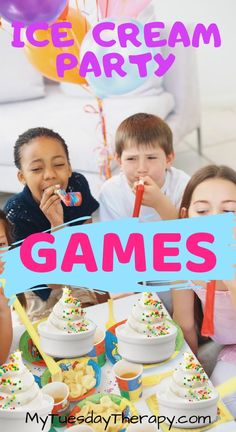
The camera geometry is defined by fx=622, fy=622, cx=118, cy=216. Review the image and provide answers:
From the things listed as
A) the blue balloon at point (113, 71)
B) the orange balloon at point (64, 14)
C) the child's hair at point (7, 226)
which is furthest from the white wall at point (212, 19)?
the child's hair at point (7, 226)

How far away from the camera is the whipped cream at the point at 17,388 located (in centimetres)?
115

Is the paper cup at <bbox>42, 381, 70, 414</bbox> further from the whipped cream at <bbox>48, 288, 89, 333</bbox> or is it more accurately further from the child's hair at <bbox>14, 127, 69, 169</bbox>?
the child's hair at <bbox>14, 127, 69, 169</bbox>

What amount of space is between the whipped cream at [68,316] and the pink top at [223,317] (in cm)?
26

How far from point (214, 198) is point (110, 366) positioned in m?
0.43

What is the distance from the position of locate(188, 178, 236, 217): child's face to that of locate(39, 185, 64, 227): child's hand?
30 centimetres

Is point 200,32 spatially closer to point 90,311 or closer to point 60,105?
point 60,105

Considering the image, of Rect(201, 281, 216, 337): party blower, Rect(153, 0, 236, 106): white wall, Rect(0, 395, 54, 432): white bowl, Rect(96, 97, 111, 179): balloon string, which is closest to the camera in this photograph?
Rect(0, 395, 54, 432): white bowl

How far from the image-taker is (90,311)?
4.89ft

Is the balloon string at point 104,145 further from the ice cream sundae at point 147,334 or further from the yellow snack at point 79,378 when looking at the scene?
the yellow snack at point 79,378

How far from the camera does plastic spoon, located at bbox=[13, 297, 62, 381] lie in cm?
129

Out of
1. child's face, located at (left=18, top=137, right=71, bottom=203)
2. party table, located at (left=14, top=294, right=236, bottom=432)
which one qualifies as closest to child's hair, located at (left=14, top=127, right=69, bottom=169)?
child's face, located at (left=18, top=137, right=71, bottom=203)

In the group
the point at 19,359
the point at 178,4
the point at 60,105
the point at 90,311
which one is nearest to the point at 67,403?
the point at 19,359

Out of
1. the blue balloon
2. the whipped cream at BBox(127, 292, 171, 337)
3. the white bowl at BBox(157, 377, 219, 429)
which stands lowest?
the white bowl at BBox(157, 377, 219, 429)

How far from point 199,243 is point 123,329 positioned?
0.26 meters
